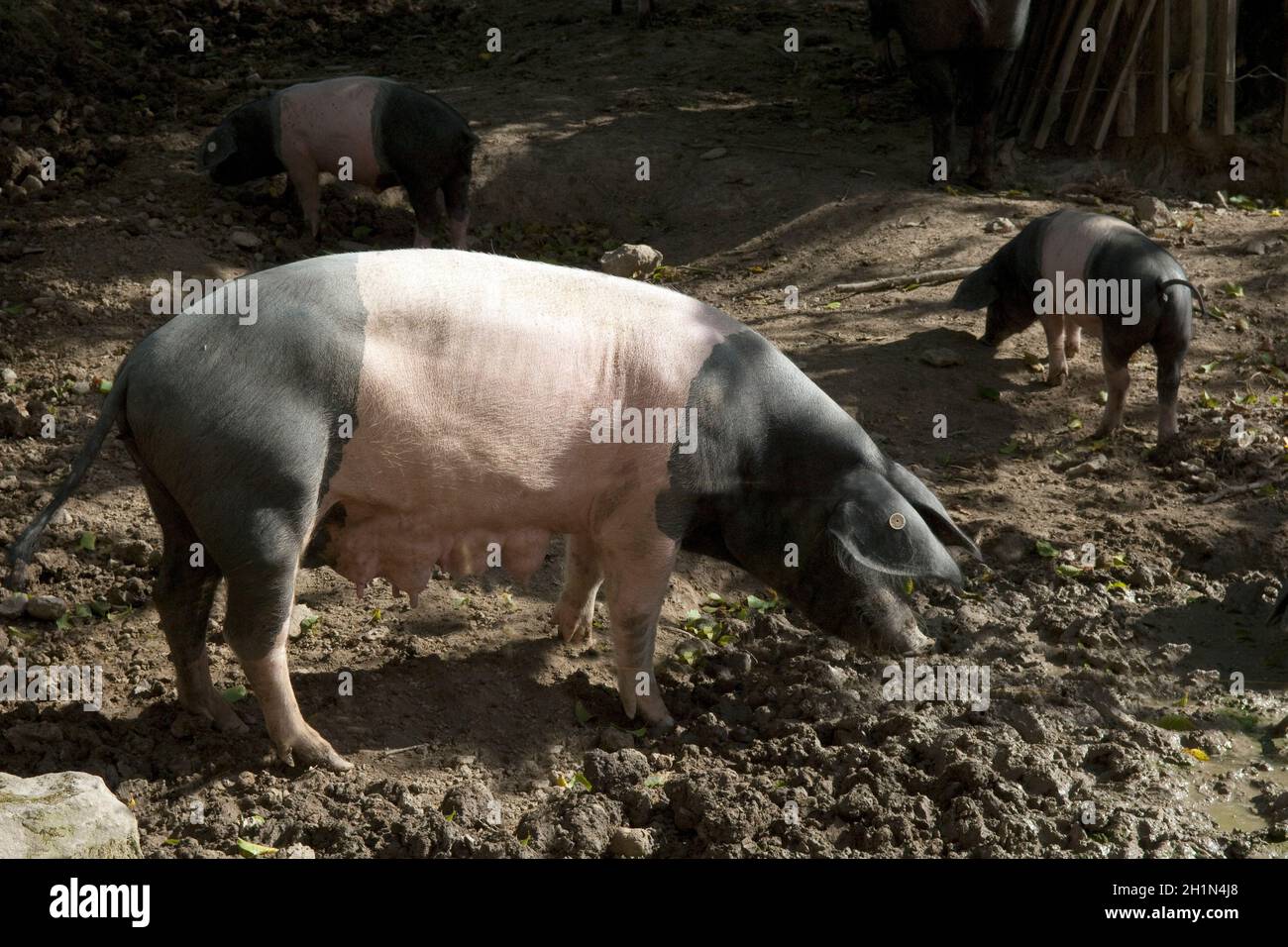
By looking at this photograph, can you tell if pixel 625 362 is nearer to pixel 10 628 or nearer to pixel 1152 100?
pixel 10 628

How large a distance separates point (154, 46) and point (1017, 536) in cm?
918

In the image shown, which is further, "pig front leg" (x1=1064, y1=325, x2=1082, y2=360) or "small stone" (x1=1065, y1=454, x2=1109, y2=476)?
"pig front leg" (x1=1064, y1=325, x2=1082, y2=360)

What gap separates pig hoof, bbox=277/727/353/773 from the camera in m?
4.61

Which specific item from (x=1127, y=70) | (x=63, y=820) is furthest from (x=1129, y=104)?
(x=63, y=820)

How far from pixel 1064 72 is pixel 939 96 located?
1255 mm

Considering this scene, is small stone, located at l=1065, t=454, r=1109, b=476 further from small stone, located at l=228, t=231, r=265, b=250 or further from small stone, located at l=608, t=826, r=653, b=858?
small stone, located at l=228, t=231, r=265, b=250

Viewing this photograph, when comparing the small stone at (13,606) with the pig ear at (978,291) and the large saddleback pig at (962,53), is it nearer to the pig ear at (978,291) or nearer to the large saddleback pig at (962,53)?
the pig ear at (978,291)

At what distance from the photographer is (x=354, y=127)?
366 inches

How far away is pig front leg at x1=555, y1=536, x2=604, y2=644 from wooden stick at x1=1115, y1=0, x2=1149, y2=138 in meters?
7.04

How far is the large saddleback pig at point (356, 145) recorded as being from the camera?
9266mm

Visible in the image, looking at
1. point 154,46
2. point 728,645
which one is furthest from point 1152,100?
point 154,46

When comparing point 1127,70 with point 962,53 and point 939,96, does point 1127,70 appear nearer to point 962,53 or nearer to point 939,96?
point 962,53

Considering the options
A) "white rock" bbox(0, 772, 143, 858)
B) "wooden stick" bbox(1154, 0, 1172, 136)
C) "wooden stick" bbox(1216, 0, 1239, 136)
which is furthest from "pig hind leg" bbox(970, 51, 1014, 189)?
"white rock" bbox(0, 772, 143, 858)

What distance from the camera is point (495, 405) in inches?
177
